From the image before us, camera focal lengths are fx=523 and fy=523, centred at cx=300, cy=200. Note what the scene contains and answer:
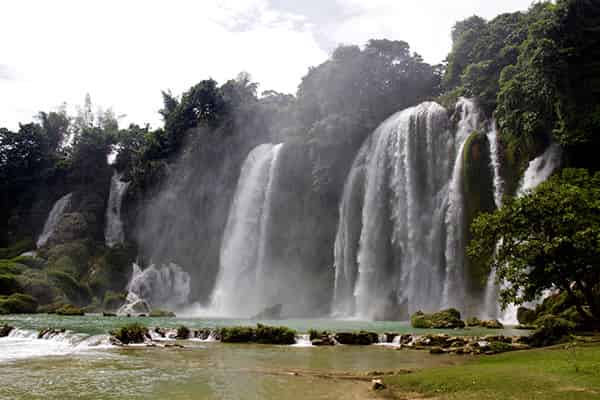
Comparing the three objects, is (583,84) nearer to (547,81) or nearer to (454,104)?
(547,81)

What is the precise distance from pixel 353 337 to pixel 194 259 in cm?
3967

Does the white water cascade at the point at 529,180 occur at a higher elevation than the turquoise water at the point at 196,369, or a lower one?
higher

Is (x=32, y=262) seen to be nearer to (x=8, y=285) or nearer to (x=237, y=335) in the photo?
(x=8, y=285)

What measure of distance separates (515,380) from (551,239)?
8450mm

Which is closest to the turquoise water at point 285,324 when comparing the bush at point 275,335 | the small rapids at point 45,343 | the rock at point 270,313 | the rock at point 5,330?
the rock at point 5,330

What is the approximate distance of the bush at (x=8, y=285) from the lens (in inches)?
1852

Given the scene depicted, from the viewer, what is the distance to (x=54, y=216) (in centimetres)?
7012

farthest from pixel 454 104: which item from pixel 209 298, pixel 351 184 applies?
pixel 209 298

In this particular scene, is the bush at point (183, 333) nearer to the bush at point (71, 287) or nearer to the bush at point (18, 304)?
the bush at point (18, 304)

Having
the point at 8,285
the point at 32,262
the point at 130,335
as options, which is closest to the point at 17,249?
the point at 32,262

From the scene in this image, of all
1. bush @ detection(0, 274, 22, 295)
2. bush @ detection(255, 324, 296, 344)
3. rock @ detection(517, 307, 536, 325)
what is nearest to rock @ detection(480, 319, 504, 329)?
rock @ detection(517, 307, 536, 325)

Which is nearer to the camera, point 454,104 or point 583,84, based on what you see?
point 583,84

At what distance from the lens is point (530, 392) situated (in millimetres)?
Result: 8945

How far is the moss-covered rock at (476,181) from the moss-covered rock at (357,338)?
13754mm
